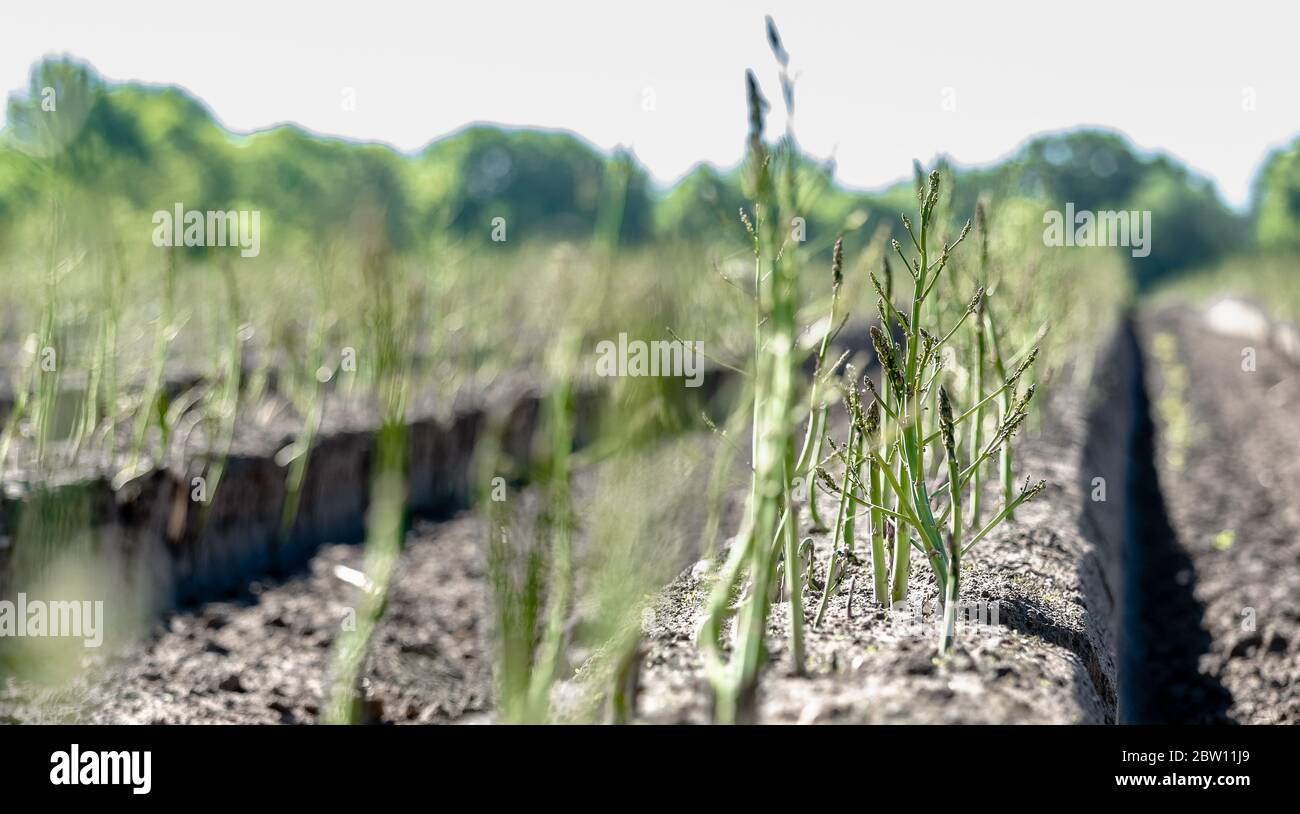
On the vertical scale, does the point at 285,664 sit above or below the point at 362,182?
below

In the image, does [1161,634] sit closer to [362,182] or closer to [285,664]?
[285,664]

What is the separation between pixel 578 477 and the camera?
524cm

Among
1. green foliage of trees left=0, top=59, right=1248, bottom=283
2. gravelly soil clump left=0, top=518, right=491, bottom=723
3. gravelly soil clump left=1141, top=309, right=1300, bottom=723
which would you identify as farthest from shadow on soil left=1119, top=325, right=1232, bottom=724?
gravelly soil clump left=0, top=518, right=491, bottom=723

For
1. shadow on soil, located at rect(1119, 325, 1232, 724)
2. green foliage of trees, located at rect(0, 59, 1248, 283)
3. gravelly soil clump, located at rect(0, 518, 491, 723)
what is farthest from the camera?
shadow on soil, located at rect(1119, 325, 1232, 724)

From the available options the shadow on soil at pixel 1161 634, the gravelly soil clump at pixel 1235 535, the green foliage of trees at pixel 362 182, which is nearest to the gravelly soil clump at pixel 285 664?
the green foliage of trees at pixel 362 182

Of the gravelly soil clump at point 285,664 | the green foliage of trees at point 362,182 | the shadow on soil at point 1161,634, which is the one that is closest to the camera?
the green foliage of trees at point 362,182

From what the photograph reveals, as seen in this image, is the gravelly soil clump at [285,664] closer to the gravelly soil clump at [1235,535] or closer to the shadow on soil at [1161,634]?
the shadow on soil at [1161,634]

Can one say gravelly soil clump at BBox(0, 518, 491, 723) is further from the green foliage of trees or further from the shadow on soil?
the shadow on soil

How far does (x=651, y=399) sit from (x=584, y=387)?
4.24 meters

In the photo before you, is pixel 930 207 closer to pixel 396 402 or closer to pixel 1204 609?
pixel 396 402

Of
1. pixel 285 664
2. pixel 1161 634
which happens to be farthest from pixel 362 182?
pixel 1161 634

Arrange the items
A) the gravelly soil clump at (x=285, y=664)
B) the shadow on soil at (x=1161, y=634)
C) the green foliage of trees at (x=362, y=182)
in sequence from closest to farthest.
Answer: the green foliage of trees at (x=362, y=182)
the gravelly soil clump at (x=285, y=664)
the shadow on soil at (x=1161, y=634)

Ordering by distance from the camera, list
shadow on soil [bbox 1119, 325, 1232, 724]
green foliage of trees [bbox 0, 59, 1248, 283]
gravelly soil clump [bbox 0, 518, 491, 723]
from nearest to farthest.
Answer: green foliage of trees [bbox 0, 59, 1248, 283]
gravelly soil clump [bbox 0, 518, 491, 723]
shadow on soil [bbox 1119, 325, 1232, 724]

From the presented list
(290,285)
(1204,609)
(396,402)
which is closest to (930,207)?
(396,402)
